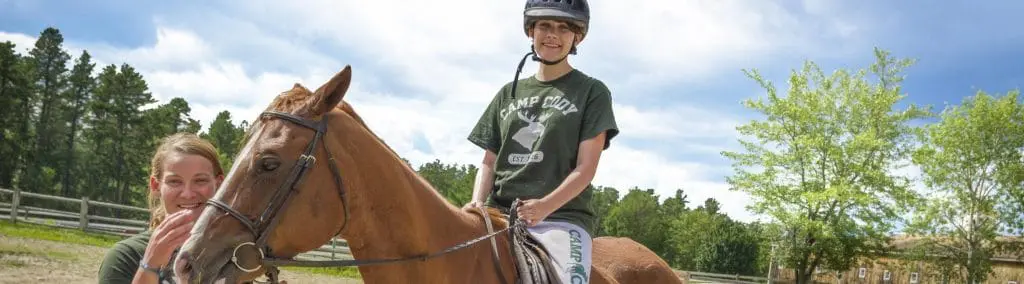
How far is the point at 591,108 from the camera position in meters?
3.76

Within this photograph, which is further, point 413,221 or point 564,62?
point 564,62

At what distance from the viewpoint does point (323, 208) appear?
2645 millimetres

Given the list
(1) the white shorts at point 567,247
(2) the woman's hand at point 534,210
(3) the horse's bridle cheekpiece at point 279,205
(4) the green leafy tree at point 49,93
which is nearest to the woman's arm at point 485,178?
(1) the white shorts at point 567,247

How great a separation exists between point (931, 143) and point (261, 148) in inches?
1689

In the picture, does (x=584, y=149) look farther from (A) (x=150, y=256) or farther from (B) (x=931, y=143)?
(B) (x=931, y=143)

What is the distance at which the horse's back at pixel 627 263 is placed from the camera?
468cm

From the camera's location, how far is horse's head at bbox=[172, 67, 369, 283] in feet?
8.00

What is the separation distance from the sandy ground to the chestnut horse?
38.0 ft

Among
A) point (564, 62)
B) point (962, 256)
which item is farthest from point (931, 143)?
point (564, 62)

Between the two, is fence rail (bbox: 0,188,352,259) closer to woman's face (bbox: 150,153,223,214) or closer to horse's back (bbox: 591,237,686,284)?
horse's back (bbox: 591,237,686,284)

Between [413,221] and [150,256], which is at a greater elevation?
[413,221]

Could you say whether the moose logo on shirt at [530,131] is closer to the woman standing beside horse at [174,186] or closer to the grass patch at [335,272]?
the woman standing beside horse at [174,186]

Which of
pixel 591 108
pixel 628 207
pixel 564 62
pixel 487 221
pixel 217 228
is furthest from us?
pixel 628 207

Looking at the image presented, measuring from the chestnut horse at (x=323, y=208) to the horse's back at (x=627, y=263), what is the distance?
1555mm
